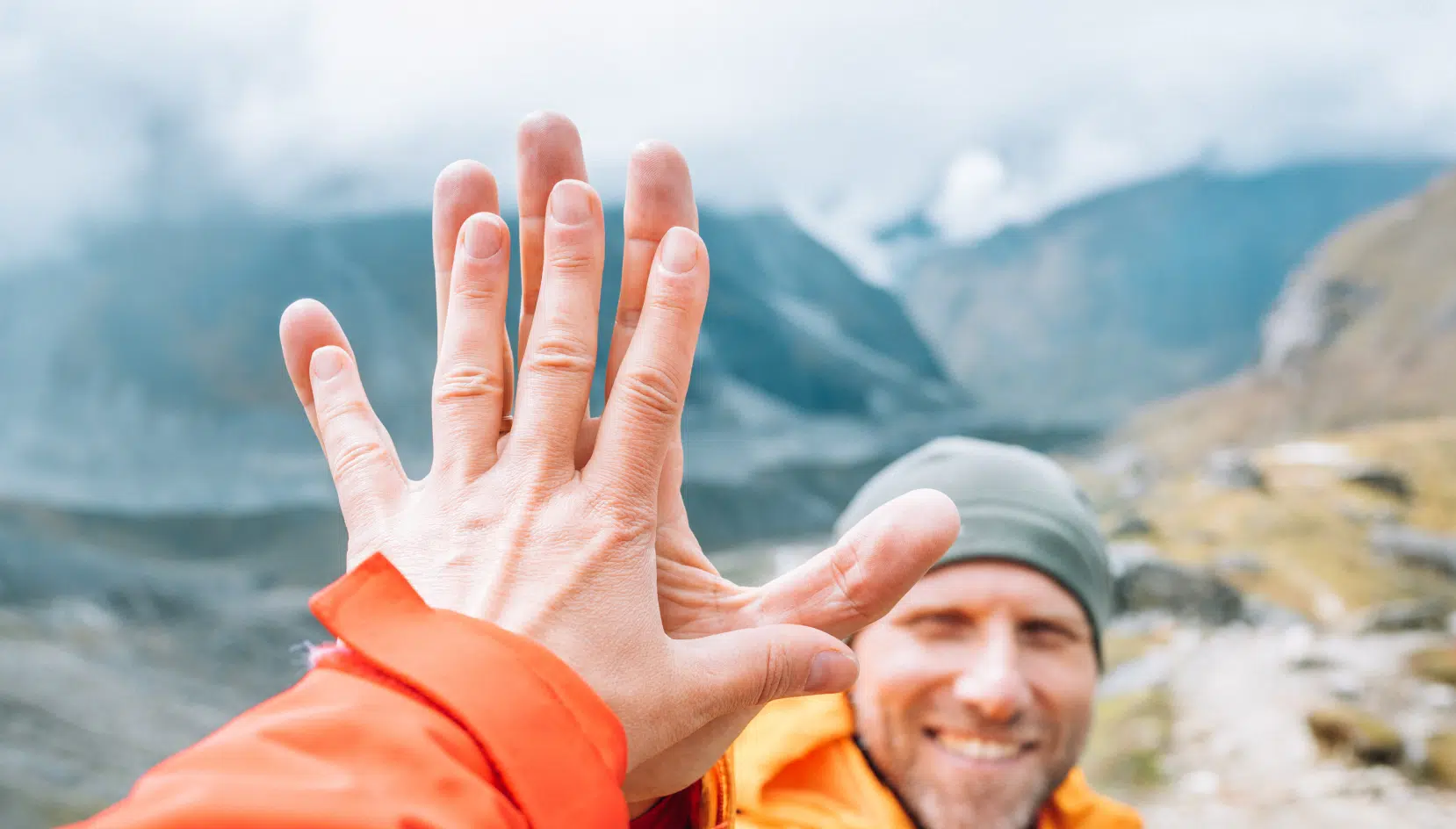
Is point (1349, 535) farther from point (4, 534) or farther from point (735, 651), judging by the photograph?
point (4, 534)

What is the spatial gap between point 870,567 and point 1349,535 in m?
7.11

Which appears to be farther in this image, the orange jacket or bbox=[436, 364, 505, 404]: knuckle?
the orange jacket

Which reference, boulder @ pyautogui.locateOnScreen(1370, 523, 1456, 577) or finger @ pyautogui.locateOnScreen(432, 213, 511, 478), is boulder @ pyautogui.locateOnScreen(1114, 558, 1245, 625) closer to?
boulder @ pyautogui.locateOnScreen(1370, 523, 1456, 577)

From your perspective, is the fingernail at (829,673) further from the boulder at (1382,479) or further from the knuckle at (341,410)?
the boulder at (1382,479)

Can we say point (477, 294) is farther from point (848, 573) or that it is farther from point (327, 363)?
point (848, 573)

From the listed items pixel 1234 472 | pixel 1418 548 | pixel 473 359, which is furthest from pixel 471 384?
pixel 1234 472

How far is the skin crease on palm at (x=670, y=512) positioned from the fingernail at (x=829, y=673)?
0.03 metres

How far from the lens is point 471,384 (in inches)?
24.9

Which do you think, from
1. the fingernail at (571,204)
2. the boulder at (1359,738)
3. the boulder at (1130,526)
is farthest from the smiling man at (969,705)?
the boulder at (1130,526)

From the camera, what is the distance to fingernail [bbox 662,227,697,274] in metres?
0.61

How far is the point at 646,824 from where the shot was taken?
688 mm

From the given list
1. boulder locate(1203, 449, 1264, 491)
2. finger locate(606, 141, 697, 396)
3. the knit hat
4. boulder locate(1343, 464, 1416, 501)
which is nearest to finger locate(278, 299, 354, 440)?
finger locate(606, 141, 697, 396)

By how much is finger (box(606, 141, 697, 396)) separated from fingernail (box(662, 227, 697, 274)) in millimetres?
56

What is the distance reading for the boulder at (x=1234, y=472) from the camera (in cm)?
716
